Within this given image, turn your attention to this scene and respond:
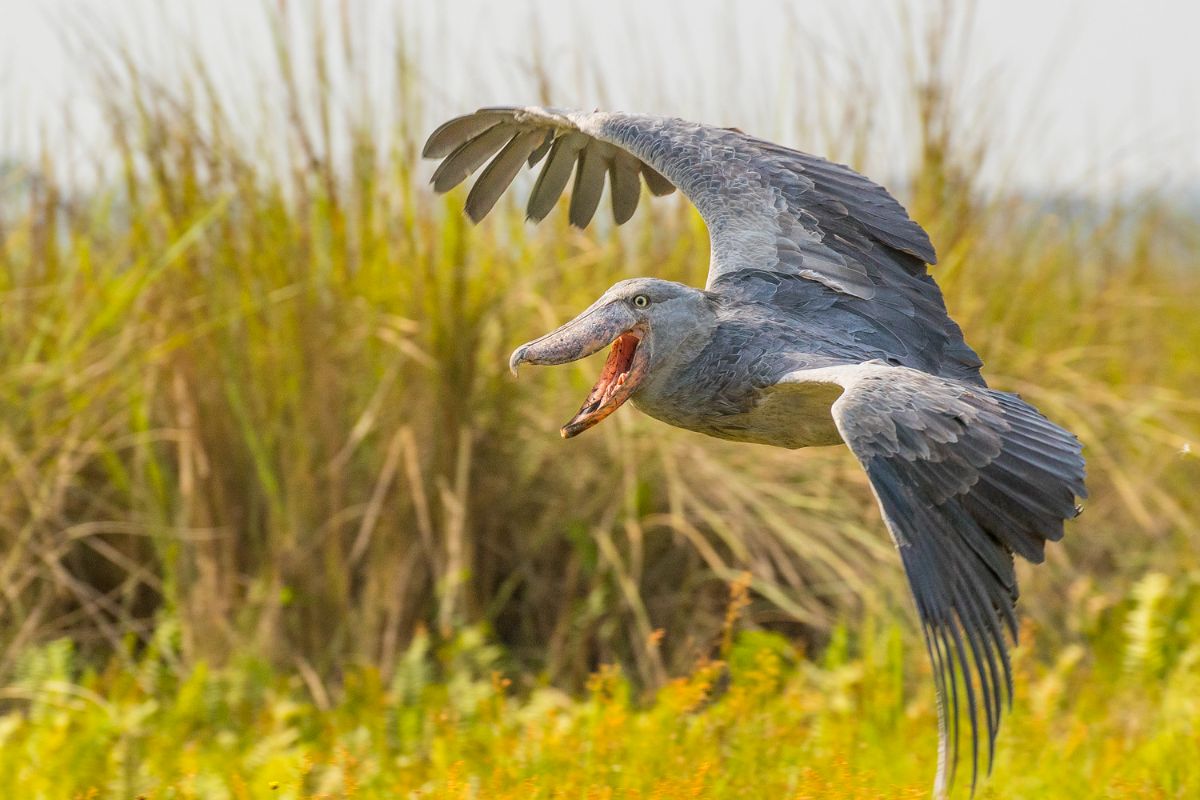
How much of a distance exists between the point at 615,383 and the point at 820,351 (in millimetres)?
468

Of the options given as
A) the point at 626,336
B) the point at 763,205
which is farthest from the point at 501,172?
the point at 626,336

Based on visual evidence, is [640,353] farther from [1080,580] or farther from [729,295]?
[1080,580]

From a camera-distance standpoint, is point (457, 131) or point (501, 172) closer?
point (457, 131)

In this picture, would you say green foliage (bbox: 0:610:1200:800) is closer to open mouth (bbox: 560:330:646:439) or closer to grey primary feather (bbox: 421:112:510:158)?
open mouth (bbox: 560:330:646:439)

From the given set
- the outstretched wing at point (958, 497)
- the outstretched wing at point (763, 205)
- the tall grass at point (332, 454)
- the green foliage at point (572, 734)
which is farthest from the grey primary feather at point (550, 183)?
the outstretched wing at point (958, 497)

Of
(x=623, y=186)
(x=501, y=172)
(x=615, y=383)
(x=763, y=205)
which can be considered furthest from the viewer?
(x=623, y=186)

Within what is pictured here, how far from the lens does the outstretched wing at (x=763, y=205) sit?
3.73 meters

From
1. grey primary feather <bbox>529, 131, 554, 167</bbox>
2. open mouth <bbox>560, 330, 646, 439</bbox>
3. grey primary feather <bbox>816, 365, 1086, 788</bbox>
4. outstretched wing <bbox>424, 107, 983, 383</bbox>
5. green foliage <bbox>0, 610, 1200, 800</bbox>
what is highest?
grey primary feather <bbox>529, 131, 554, 167</bbox>

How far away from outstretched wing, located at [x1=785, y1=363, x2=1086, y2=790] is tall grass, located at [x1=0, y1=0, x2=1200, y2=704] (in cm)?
226

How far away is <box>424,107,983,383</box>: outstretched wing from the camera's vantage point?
3.73 metres

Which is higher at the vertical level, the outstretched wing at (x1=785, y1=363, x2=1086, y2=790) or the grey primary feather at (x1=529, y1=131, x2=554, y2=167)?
the grey primary feather at (x1=529, y1=131, x2=554, y2=167)

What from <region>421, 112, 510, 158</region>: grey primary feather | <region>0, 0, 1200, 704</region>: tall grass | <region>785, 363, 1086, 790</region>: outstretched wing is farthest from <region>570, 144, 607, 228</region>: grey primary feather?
<region>785, 363, 1086, 790</region>: outstretched wing

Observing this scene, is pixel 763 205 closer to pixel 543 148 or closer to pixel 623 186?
pixel 623 186

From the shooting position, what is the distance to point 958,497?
9.41ft
